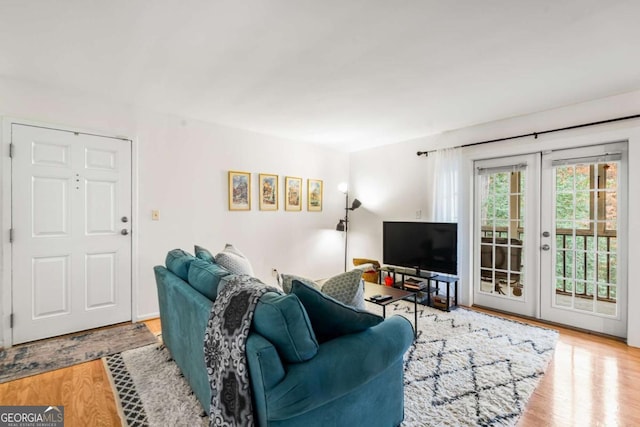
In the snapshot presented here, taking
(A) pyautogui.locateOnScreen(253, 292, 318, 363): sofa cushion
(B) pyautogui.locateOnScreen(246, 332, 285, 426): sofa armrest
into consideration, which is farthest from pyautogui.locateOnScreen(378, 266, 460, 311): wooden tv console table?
(B) pyautogui.locateOnScreen(246, 332, 285, 426): sofa armrest

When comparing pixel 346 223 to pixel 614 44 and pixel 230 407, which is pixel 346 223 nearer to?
pixel 614 44

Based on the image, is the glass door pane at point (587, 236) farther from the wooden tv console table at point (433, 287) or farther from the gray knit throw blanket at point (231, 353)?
the gray knit throw blanket at point (231, 353)

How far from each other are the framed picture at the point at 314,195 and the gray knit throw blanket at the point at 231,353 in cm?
336

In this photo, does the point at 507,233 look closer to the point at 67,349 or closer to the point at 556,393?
the point at 556,393

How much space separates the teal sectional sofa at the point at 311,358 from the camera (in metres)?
1.13

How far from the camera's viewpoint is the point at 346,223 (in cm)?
531

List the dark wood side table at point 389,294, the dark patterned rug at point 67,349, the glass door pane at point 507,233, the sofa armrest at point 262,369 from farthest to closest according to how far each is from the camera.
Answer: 1. the glass door pane at point 507,233
2. the dark wood side table at point 389,294
3. the dark patterned rug at point 67,349
4. the sofa armrest at point 262,369

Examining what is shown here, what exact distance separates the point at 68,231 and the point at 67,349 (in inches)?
41.8

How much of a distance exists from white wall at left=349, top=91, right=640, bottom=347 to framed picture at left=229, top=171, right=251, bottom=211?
1950 millimetres

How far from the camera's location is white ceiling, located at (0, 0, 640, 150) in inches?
67.2

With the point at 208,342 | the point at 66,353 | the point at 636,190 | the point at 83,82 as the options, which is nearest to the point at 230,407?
the point at 208,342

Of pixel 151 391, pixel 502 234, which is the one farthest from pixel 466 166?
pixel 151 391

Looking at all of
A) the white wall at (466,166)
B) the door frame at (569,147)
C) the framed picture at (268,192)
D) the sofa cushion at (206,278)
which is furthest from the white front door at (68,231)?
the door frame at (569,147)

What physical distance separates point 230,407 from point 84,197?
9.08 feet
